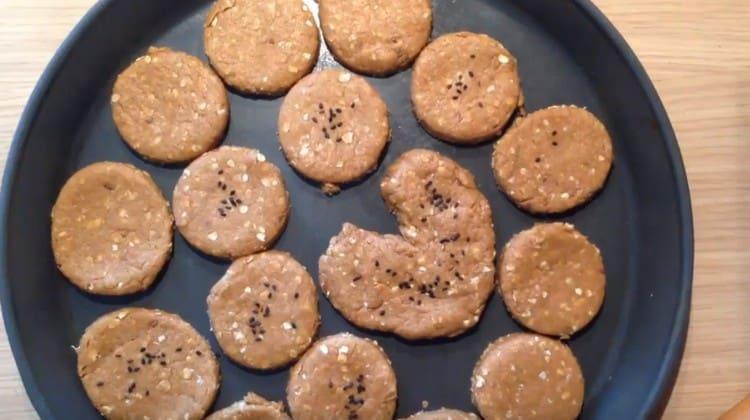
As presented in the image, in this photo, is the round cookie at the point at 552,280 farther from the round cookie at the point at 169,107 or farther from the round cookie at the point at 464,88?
the round cookie at the point at 169,107

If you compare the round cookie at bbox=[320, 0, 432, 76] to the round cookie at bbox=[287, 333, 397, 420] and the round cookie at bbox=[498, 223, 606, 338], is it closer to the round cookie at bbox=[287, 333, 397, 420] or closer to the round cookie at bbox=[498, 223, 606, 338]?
the round cookie at bbox=[498, 223, 606, 338]

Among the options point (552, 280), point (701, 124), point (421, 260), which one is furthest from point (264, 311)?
point (701, 124)

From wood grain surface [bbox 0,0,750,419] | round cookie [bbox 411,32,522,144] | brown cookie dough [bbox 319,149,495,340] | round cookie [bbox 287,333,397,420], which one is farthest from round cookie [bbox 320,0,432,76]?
round cookie [bbox 287,333,397,420]

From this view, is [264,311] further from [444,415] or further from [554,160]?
[554,160]

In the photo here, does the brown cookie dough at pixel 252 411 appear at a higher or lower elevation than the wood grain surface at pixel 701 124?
lower

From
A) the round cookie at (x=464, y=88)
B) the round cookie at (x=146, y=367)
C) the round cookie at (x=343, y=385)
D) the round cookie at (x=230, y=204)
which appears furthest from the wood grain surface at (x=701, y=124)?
the round cookie at (x=343, y=385)

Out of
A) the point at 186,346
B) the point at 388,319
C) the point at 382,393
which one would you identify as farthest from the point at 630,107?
the point at 186,346
